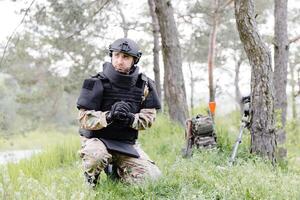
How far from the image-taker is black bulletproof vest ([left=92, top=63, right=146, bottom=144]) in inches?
189

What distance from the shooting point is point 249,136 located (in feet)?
22.2

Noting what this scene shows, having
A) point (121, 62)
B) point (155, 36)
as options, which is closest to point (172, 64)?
point (155, 36)

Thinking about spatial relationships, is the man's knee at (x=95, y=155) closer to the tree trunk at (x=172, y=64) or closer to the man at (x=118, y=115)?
the man at (x=118, y=115)

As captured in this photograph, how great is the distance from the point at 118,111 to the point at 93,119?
29cm

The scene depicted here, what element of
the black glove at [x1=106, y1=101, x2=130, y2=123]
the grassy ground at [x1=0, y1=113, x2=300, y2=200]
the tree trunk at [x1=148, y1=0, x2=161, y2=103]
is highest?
the tree trunk at [x1=148, y1=0, x2=161, y2=103]

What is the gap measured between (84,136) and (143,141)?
12.5ft

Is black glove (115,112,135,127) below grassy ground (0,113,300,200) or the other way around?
the other way around

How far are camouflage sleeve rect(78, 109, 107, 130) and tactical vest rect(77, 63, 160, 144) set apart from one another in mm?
83

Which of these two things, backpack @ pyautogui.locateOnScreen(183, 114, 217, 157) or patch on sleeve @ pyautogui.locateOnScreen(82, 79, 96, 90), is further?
backpack @ pyautogui.locateOnScreen(183, 114, 217, 157)

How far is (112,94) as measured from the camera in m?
4.81

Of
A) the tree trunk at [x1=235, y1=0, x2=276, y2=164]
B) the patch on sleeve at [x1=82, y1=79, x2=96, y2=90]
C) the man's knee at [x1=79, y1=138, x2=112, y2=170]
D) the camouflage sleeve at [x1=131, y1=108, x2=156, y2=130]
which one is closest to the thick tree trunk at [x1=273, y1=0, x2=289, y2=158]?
the tree trunk at [x1=235, y1=0, x2=276, y2=164]

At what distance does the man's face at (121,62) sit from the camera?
481 cm

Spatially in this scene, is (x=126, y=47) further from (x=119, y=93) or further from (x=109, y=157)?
(x=109, y=157)

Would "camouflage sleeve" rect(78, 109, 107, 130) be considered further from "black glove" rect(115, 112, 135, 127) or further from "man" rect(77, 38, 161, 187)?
"black glove" rect(115, 112, 135, 127)
